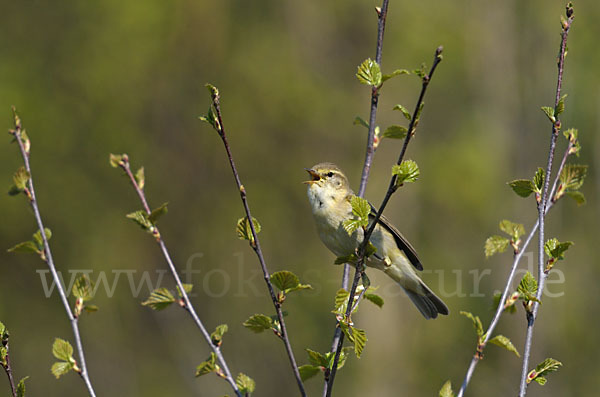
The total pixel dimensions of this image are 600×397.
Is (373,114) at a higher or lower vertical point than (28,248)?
higher

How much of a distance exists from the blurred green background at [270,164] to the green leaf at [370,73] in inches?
262

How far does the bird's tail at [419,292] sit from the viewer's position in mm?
3832

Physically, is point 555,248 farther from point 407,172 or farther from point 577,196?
point 407,172

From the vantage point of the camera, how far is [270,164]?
399 inches

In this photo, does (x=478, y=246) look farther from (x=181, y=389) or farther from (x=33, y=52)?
(x=33, y=52)

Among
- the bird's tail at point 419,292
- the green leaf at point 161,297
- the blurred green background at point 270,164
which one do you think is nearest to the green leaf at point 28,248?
the green leaf at point 161,297

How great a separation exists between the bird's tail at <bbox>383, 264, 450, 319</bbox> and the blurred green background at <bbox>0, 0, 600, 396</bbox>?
4.83 metres

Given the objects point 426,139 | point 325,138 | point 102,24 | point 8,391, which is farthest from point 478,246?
point 8,391

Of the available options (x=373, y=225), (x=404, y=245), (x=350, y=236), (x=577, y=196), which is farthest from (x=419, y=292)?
(x=373, y=225)

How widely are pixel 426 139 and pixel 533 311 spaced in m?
8.07

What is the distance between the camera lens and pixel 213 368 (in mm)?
2230

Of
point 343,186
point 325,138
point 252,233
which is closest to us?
point 252,233

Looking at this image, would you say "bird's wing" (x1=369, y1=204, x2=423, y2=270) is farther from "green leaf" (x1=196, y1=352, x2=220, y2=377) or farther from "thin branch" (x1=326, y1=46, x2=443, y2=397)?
"green leaf" (x1=196, y1=352, x2=220, y2=377)

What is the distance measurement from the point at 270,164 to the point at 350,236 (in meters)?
6.99
